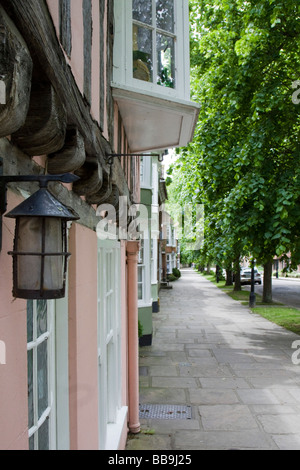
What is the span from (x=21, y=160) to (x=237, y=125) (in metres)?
10.9

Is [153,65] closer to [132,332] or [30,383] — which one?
[30,383]

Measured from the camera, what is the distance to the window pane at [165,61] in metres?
4.76

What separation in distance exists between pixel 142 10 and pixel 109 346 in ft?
12.4

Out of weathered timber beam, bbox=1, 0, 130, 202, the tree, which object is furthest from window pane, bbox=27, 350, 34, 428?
the tree

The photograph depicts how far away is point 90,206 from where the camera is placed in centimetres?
343

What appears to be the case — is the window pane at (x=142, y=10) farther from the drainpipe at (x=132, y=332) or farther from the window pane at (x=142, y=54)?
the drainpipe at (x=132, y=332)

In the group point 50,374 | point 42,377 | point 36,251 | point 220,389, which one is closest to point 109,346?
point 50,374

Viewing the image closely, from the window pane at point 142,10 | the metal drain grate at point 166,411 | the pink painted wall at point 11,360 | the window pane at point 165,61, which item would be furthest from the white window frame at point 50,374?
the metal drain grate at point 166,411

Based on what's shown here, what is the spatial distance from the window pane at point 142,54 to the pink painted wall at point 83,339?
2103mm

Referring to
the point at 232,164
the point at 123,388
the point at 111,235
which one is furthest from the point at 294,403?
the point at 232,164

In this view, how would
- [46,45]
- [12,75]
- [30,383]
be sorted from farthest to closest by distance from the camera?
[30,383] → [46,45] → [12,75]

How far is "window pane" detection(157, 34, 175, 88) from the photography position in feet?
15.6

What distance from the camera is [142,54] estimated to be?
183 inches

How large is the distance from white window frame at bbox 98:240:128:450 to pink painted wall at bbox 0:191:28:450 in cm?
215
